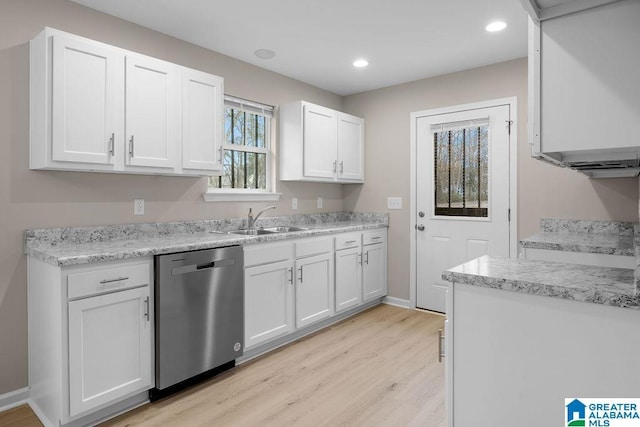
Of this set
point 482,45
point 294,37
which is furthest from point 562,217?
point 294,37

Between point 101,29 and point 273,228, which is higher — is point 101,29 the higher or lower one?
the higher one

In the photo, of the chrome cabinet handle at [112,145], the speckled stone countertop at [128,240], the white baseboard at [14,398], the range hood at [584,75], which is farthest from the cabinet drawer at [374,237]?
the white baseboard at [14,398]

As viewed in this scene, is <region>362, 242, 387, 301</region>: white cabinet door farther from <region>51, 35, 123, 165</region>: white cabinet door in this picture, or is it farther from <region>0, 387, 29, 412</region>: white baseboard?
<region>0, 387, 29, 412</region>: white baseboard

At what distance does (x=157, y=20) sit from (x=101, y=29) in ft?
1.22

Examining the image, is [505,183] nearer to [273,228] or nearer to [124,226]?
[273,228]

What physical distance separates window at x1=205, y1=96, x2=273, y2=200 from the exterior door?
1614 millimetres

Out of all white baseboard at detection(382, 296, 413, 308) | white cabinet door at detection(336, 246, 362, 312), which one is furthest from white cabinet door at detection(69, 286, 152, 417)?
white baseboard at detection(382, 296, 413, 308)

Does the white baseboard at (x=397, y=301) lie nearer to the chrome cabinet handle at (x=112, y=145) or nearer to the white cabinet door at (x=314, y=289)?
the white cabinet door at (x=314, y=289)

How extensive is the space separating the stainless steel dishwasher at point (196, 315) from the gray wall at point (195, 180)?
0.74 meters

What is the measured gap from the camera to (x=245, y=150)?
147 inches

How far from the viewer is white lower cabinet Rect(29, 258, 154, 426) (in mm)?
1991

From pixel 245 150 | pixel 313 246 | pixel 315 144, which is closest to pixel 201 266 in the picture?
pixel 313 246

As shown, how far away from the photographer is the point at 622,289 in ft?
3.74

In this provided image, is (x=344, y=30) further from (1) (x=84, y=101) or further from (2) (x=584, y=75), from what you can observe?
(2) (x=584, y=75)
